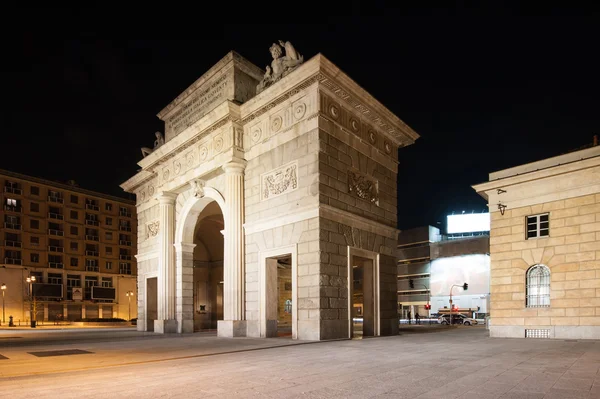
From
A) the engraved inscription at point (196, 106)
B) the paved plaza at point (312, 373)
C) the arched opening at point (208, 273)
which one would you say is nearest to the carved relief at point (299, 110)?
the engraved inscription at point (196, 106)

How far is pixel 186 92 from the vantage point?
26906mm

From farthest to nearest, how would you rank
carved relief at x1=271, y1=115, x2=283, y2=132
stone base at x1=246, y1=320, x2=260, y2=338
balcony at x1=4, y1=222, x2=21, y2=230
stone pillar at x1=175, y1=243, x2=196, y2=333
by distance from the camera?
balcony at x1=4, y1=222, x2=21, y2=230, stone pillar at x1=175, y1=243, x2=196, y2=333, carved relief at x1=271, y1=115, x2=283, y2=132, stone base at x1=246, y1=320, x2=260, y2=338

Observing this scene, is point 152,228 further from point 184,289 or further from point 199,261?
point 184,289

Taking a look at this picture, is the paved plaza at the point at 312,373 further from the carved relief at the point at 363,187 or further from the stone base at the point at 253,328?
the carved relief at the point at 363,187

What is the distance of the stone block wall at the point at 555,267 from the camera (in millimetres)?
18250

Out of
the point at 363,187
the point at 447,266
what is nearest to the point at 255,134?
the point at 363,187

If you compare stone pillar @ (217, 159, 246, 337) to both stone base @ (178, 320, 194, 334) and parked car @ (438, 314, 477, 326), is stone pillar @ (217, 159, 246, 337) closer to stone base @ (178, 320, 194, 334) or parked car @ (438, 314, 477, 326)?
stone base @ (178, 320, 194, 334)

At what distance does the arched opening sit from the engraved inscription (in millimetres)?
8642

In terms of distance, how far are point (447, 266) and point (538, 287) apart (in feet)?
177

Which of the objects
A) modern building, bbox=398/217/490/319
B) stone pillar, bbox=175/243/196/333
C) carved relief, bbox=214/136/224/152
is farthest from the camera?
modern building, bbox=398/217/490/319

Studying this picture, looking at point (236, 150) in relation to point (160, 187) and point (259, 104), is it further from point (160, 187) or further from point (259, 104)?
point (160, 187)

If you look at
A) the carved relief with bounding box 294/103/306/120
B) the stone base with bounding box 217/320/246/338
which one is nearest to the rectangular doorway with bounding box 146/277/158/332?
the stone base with bounding box 217/320/246/338

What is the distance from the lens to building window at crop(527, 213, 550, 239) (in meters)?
19.8

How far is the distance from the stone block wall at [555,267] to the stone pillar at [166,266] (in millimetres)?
17121
